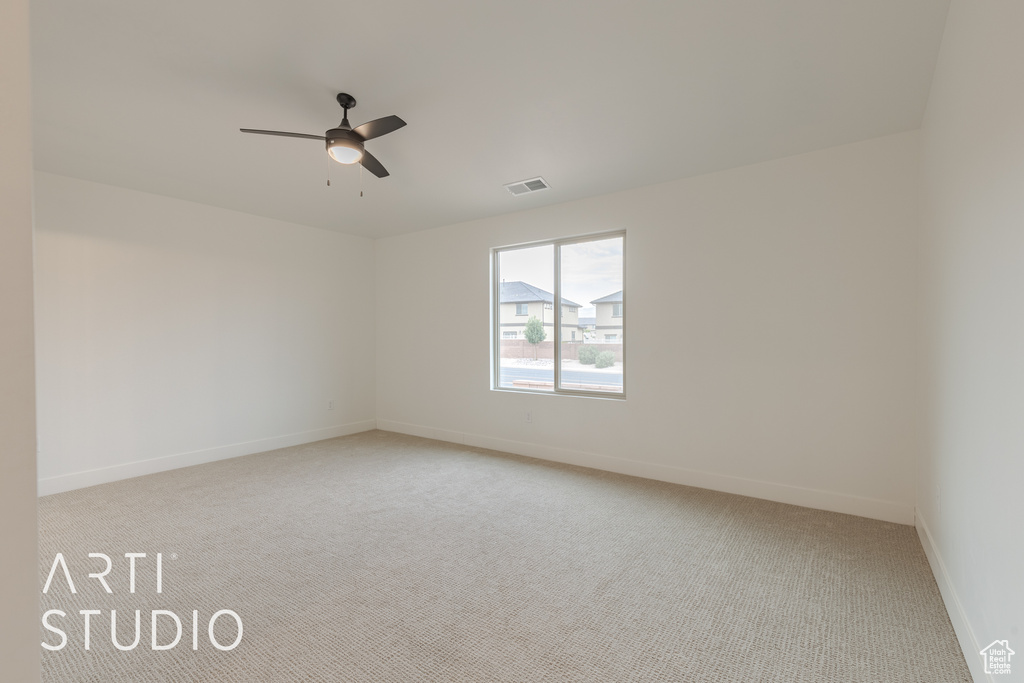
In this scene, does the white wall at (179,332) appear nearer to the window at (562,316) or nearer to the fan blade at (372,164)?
the window at (562,316)

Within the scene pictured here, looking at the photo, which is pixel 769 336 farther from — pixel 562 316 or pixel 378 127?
pixel 378 127

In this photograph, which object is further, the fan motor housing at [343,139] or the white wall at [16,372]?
the fan motor housing at [343,139]

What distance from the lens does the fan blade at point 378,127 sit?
250 centimetres

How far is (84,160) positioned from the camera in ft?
11.7

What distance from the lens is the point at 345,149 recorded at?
273 cm

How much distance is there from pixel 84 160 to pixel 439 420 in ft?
13.2

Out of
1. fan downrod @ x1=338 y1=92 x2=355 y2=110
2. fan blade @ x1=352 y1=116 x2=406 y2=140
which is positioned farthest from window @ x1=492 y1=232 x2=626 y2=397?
fan downrod @ x1=338 y1=92 x2=355 y2=110

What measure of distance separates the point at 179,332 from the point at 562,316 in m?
3.89

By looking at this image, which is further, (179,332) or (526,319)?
(526,319)

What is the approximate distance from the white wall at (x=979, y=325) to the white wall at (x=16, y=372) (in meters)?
2.31

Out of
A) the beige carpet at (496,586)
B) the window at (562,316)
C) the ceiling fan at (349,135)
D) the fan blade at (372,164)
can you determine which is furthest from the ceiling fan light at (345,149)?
the window at (562,316)

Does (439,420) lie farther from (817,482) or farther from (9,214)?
(9,214)

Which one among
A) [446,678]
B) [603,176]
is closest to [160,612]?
[446,678]

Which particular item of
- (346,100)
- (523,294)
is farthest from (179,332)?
(523,294)
